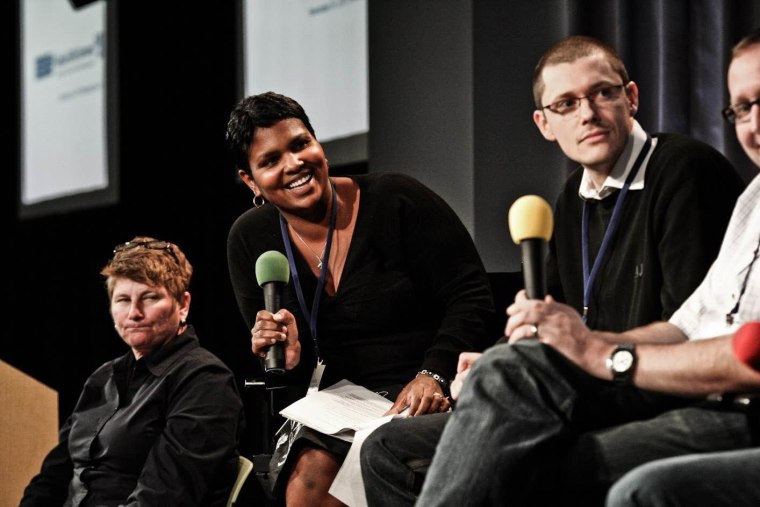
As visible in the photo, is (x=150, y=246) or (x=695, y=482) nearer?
(x=695, y=482)

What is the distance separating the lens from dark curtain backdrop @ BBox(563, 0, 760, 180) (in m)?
3.07

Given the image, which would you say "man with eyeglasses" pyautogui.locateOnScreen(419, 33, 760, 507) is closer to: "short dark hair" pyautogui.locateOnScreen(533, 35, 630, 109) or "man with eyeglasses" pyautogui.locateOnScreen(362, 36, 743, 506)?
"man with eyeglasses" pyautogui.locateOnScreen(362, 36, 743, 506)

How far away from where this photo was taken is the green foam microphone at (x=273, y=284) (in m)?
2.46

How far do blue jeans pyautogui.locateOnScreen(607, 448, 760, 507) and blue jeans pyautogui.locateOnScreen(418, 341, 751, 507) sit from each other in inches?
5.6

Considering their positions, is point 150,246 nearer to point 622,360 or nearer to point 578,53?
point 578,53

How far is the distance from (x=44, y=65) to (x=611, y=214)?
5306 millimetres

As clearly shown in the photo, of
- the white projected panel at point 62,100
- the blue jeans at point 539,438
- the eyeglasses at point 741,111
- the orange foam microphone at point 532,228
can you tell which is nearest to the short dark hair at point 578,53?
the eyeglasses at point 741,111

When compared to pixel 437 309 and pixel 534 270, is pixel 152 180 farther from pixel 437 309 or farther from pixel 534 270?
pixel 534 270

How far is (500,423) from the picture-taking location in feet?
5.40

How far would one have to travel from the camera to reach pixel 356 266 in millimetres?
2715

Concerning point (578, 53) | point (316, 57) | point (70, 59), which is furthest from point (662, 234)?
point (70, 59)

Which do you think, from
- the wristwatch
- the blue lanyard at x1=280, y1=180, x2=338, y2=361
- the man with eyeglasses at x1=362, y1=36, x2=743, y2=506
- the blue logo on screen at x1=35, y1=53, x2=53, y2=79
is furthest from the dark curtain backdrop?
the blue logo on screen at x1=35, y1=53, x2=53, y2=79

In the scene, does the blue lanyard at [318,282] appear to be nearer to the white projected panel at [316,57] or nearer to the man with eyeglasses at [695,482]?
the man with eyeglasses at [695,482]

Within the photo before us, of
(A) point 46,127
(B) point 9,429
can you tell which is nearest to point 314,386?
(B) point 9,429
